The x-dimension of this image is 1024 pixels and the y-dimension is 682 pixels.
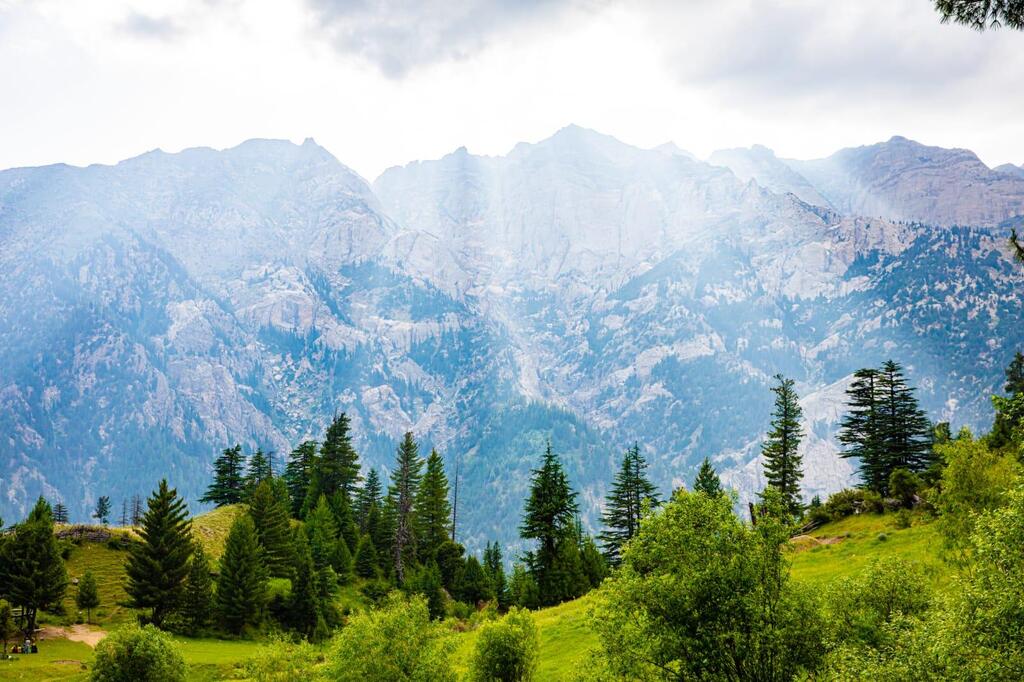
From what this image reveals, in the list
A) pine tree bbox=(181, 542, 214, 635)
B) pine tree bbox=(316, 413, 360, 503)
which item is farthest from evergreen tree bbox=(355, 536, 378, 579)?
pine tree bbox=(181, 542, 214, 635)

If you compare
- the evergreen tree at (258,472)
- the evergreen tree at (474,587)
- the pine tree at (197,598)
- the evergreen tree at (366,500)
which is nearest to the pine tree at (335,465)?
the evergreen tree at (366,500)

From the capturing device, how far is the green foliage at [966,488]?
126ft

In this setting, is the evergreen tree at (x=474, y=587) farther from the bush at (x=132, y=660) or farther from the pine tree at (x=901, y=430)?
the pine tree at (x=901, y=430)

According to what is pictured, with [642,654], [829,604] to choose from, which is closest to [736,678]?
[642,654]

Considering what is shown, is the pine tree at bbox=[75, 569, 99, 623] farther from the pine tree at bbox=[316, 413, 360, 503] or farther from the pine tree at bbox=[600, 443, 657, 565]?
the pine tree at bbox=[600, 443, 657, 565]

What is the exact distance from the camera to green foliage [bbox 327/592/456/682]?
4166 cm

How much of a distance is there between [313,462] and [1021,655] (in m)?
130

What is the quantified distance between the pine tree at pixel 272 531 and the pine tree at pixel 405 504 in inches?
794

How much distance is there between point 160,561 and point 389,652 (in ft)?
161

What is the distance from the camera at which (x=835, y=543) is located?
6556 centimetres

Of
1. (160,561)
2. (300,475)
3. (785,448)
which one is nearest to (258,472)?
(300,475)

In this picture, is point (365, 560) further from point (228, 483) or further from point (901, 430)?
point (901, 430)

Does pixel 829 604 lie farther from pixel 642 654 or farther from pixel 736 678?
pixel 642 654

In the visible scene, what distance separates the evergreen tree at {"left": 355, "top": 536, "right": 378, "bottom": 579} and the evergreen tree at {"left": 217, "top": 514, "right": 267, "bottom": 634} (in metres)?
28.1
